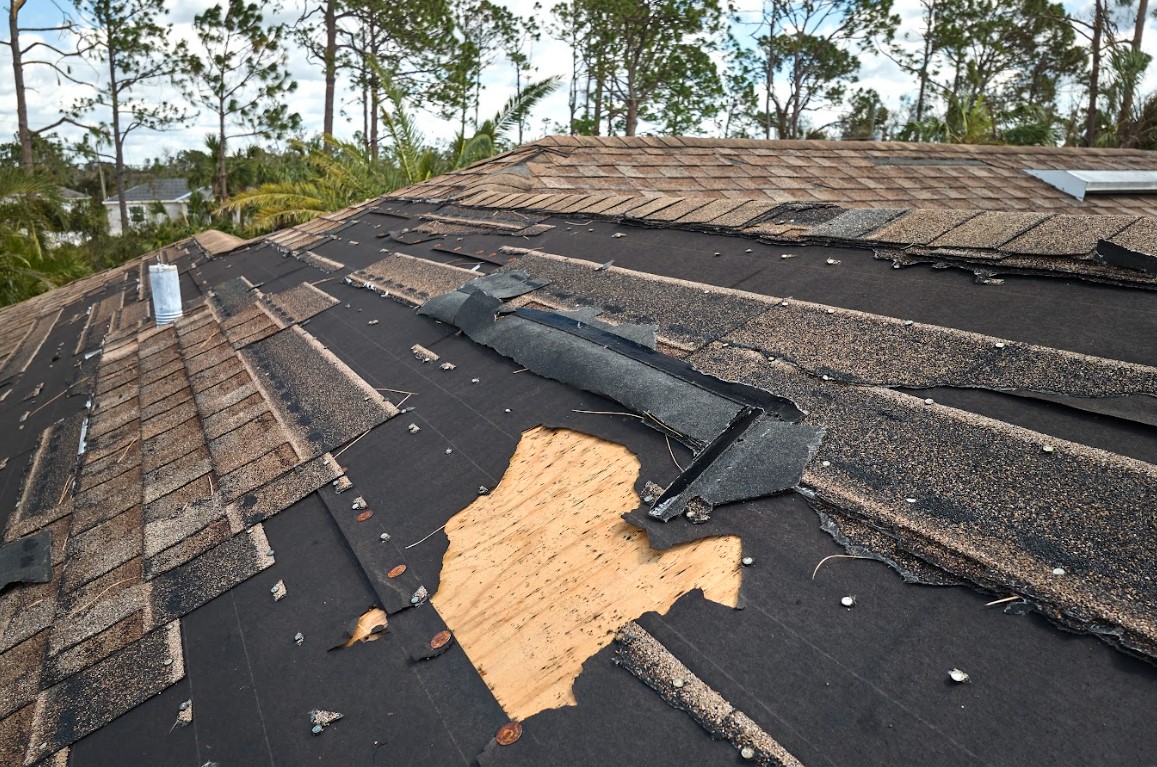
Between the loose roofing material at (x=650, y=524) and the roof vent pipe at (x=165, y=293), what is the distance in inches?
80.1

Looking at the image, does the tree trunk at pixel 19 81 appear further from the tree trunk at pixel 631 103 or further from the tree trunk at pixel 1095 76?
the tree trunk at pixel 1095 76

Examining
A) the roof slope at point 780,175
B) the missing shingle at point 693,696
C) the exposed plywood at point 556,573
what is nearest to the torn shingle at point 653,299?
the exposed plywood at point 556,573

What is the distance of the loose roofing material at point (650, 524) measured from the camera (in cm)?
127

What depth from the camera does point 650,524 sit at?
1.78 metres

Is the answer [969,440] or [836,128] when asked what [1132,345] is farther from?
[836,128]

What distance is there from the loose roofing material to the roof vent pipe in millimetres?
A: 2034

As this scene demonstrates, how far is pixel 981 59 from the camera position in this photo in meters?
37.2

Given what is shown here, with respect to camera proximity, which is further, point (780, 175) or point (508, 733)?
point (780, 175)

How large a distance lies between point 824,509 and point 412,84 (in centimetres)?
2897

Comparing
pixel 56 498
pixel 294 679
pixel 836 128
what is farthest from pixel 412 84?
pixel 294 679

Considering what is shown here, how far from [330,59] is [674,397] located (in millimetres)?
26594

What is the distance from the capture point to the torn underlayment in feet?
6.06

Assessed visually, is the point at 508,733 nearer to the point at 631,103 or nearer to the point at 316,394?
the point at 316,394

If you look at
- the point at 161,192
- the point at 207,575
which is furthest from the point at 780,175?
the point at 161,192
